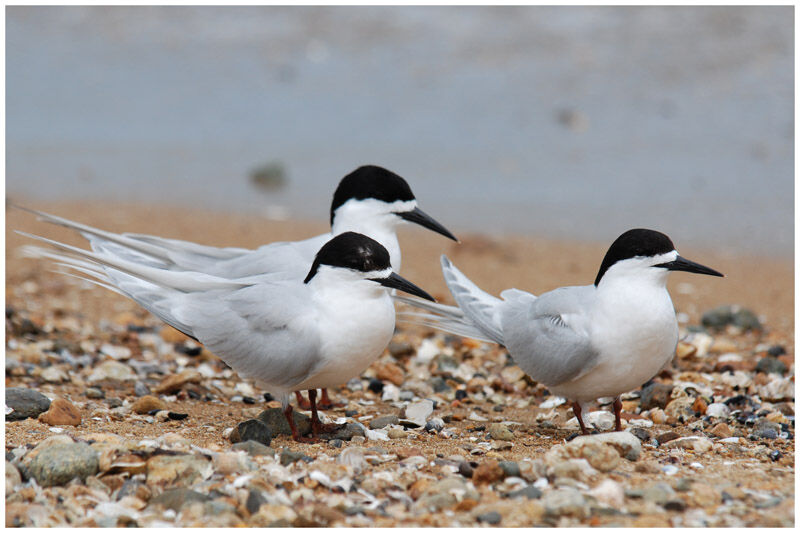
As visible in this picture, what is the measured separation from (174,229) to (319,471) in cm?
536

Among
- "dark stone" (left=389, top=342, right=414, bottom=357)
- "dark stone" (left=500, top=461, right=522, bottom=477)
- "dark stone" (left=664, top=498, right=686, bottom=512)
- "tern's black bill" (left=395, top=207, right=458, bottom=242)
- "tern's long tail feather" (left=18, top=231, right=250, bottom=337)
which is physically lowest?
"dark stone" (left=664, top=498, right=686, bottom=512)

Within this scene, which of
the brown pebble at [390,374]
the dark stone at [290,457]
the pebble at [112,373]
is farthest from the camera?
the brown pebble at [390,374]

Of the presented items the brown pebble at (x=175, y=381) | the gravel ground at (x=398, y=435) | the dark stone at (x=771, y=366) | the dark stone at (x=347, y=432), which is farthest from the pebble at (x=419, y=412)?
the dark stone at (x=771, y=366)

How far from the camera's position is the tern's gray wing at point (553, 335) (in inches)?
147

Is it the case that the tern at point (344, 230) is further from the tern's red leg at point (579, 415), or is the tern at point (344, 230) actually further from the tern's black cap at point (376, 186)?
the tern's red leg at point (579, 415)

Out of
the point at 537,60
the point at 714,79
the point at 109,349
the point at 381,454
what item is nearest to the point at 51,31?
the point at 537,60

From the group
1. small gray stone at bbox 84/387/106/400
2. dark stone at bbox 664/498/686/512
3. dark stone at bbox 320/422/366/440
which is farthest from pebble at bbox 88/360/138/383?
dark stone at bbox 664/498/686/512

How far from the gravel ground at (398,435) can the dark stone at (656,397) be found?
0.04 ft

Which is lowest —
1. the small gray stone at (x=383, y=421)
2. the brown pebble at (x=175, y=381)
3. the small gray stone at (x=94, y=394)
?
Result: the small gray stone at (x=383, y=421)

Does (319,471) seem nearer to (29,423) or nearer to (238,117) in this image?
(29,423)

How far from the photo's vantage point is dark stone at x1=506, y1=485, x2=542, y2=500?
2.99m

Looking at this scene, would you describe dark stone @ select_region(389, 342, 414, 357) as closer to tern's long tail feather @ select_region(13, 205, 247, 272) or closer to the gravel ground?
the gravel ground

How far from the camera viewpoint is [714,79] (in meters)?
11.0

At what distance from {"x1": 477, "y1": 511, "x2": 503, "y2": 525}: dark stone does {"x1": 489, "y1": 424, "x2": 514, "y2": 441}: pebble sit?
102cm
